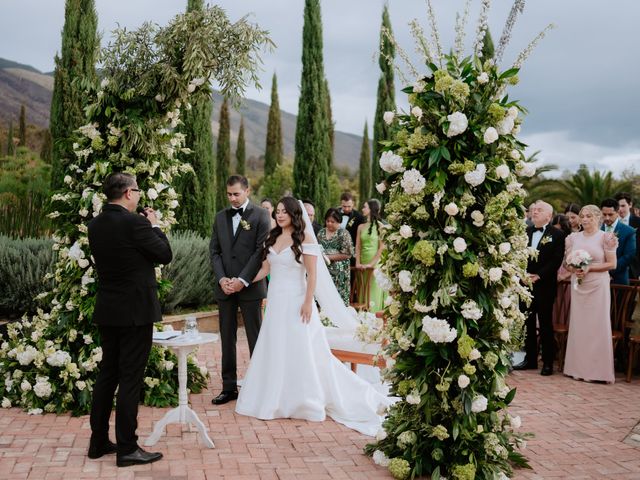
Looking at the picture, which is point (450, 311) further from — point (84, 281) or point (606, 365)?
point (606, 365)

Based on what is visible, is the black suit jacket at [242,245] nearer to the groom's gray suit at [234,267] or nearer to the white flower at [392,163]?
the groom's gray suit at [234,267]

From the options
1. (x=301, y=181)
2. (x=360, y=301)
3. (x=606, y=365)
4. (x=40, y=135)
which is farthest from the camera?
(x=40, y=135)

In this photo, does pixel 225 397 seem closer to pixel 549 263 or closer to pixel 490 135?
pixel 490 135

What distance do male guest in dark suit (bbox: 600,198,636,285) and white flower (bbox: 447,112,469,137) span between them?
491 cm

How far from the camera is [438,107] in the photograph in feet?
15.3

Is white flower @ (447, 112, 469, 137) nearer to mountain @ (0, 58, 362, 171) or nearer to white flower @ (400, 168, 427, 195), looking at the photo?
white flower @ (400, 168, 427, 195)

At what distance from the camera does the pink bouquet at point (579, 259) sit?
317 inches

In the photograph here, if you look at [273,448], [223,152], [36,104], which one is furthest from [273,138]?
[36,104]

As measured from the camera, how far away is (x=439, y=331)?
4.47 m

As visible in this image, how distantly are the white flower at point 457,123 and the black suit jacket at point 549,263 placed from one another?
4419mm

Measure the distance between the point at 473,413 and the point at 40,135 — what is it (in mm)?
47306

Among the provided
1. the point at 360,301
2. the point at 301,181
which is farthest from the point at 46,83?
the point at 360,301

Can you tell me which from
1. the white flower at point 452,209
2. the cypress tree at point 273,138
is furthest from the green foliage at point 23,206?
the cypress tree at point 273,138

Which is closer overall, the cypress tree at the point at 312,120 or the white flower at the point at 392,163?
the white flower at the point at 392,163
